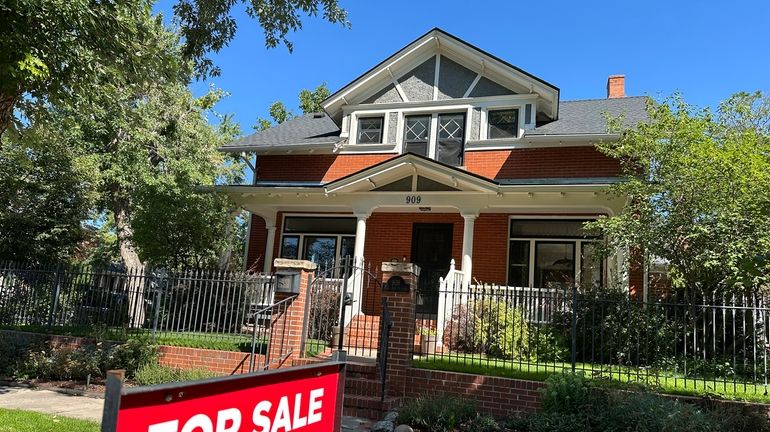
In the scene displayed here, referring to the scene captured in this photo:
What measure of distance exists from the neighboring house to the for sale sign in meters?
10.5

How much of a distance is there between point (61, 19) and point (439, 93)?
10.5 meters

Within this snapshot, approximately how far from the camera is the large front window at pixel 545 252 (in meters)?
14.1

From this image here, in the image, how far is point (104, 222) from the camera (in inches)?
1293

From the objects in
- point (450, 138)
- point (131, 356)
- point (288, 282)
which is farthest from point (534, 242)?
point (131, 356)

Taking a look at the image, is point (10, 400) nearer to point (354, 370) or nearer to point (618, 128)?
point (354, 370)

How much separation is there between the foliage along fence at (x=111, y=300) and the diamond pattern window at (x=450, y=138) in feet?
21.4

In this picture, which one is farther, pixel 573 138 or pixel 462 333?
pixel 573 138

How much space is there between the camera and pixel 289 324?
969 cm

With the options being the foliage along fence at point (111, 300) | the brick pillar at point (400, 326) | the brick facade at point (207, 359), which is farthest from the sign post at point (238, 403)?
the foliage along fence at point (111, 300)

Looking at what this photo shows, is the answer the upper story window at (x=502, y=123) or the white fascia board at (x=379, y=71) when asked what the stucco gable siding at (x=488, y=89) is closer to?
the upper story window at (x=502, y=123)

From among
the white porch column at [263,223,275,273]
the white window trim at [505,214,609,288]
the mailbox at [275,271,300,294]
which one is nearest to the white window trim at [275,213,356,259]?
the white porch column at [263,223,275,273]

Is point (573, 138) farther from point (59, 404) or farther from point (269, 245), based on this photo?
point (59, 404)

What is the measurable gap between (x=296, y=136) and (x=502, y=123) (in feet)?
21.1

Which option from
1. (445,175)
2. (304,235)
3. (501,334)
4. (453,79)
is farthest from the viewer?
(304,235)
